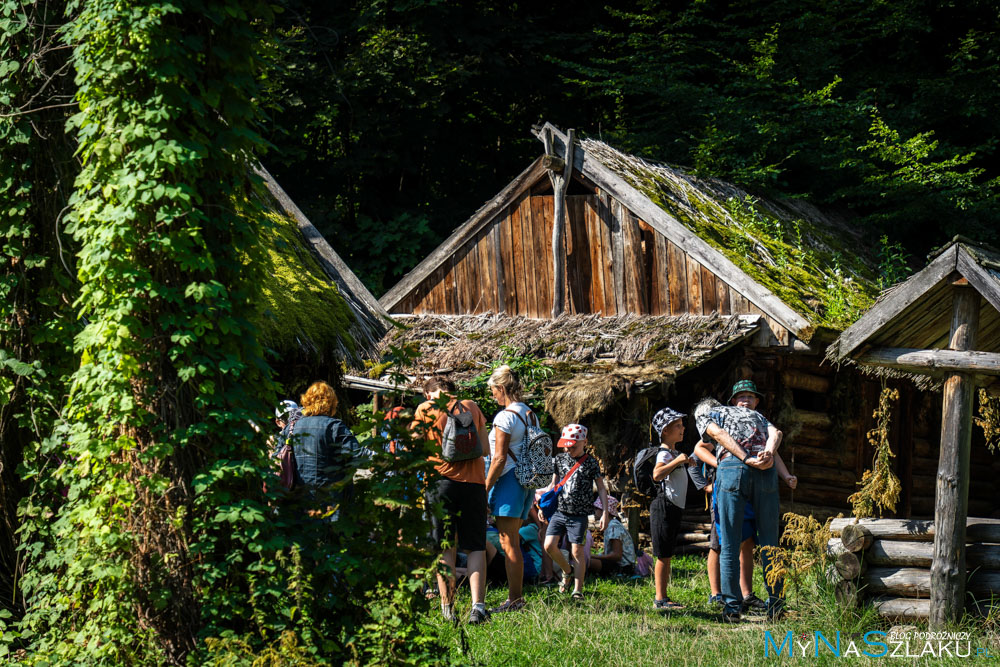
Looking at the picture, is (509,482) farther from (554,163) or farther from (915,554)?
(554,163)

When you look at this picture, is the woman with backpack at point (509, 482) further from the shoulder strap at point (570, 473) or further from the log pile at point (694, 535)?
the log pile at point (694, 535)

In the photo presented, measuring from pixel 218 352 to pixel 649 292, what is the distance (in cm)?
823

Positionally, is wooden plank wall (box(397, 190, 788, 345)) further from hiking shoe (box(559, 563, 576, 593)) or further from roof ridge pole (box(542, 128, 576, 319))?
hiking shoe (box(559, 563, 576, 593))

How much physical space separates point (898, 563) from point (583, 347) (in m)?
5.28

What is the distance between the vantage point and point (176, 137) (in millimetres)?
4773

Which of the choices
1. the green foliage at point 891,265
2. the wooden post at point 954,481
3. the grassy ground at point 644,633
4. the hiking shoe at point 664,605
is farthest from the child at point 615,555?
the green foliage at point 891,265

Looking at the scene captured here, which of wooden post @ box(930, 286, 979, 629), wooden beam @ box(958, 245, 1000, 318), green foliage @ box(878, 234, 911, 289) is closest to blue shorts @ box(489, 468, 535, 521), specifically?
wooden post @ box(930, 286, 979, 629)

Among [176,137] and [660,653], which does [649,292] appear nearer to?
[660,653]

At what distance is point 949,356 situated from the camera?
673cm

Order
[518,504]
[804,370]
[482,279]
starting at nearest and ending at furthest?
[518,504] → [804,370] → [482,279]

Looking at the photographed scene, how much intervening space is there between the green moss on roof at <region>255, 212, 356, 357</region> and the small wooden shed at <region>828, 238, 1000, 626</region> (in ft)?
15.9

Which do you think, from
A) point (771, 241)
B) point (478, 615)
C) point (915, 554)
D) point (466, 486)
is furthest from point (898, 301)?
point (771, 241)

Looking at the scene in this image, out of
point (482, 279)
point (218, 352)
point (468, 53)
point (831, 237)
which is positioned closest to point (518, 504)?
point (218, 352)

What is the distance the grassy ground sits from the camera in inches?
230
